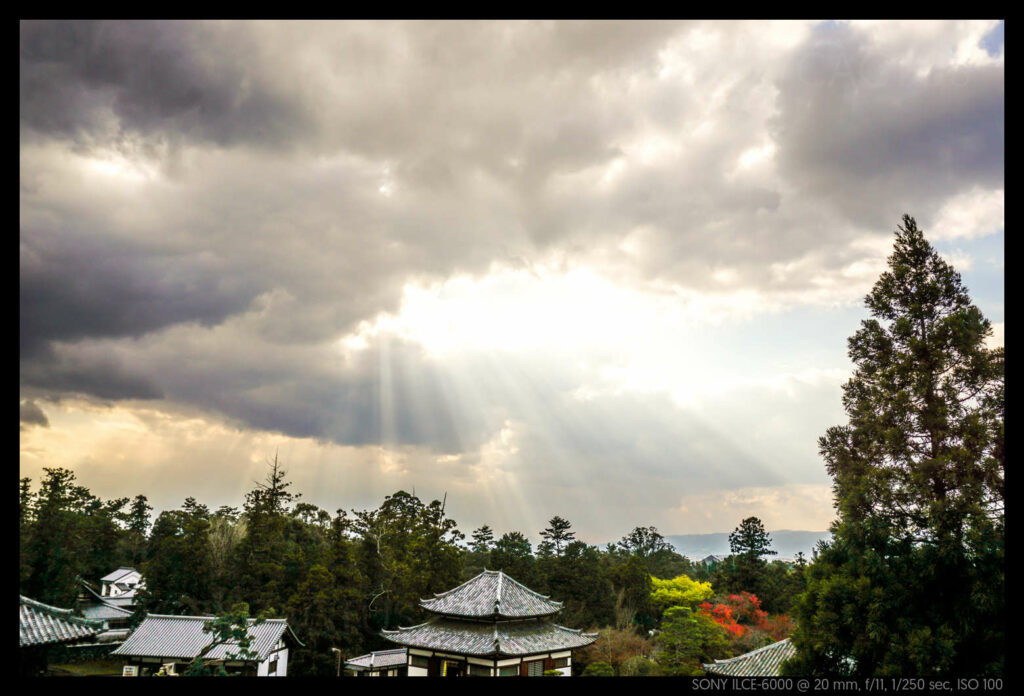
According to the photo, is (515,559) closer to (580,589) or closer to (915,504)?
(580,589)

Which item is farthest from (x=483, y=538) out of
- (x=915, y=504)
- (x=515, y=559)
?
(x=915, y=504)

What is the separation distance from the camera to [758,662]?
12.3 m

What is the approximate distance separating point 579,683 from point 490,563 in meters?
22.7

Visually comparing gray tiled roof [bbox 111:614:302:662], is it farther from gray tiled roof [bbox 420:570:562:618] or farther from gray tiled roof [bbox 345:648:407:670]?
gray tiled roof [bbox 420:570:562:618]

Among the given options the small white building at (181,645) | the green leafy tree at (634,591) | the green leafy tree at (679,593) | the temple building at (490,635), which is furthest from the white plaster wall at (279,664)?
the green leafy tree at (679,593)

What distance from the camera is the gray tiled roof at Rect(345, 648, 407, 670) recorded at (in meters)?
18.5

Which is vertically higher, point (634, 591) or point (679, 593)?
point (679, 593)

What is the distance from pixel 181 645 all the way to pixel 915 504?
65.2 ft

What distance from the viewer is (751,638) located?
1833 cm

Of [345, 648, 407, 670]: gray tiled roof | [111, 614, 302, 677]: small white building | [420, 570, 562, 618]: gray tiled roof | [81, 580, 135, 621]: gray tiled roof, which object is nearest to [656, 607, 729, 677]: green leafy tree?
[420, 570, 562, 618]: gray tiled roof

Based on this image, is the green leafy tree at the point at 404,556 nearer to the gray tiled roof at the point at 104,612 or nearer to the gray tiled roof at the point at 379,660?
the gray tiled roof at the point at 379,660
